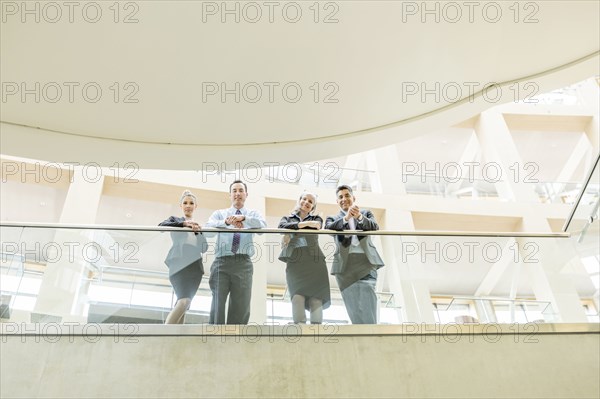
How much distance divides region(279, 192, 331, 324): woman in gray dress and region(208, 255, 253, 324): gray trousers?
0.36m

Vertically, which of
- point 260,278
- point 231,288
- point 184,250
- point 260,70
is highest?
point 260,70

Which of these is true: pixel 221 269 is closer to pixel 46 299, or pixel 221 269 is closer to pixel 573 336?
pixel 46 299

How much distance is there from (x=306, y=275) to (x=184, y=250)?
108 centimetres

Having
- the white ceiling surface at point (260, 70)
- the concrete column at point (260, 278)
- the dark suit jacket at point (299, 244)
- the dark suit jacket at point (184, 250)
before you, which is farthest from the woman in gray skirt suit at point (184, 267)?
the white ceiling surface at point (260, 70)

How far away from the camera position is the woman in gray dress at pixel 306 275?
430 cm

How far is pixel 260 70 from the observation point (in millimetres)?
3875

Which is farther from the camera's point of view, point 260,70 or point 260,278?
point 260,278

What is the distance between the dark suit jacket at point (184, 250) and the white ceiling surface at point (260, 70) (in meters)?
0.81

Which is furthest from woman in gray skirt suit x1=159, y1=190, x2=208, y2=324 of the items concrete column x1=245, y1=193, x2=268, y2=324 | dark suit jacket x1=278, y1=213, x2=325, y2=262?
dark suit jacket x1=278, y1=213, x2=325, y2=262

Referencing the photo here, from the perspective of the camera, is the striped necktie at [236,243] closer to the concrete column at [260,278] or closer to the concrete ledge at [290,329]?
the concrete column at [260,278]

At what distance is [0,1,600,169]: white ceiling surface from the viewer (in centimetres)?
349

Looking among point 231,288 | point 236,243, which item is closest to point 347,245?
point 236,243

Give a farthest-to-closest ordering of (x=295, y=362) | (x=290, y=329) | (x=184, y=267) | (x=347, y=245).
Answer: (x=347, y=245), (x=184, y=267), (x=290, y=329), (x=295, y=362)

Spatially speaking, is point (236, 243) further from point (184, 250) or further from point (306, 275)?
point (306, 275)
